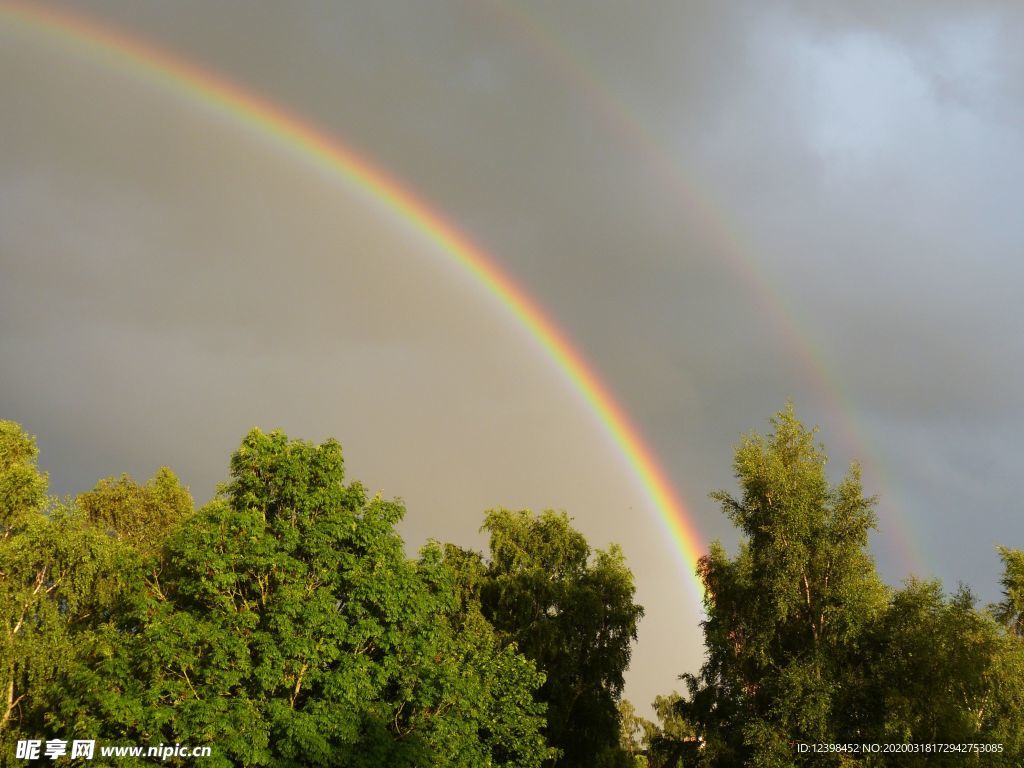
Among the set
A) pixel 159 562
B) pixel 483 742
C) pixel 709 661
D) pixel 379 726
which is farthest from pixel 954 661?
pixel 159 562

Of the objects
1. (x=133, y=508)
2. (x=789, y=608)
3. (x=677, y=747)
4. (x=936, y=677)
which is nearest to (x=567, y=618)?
(x=677, y=747)

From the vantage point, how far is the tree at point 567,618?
148 ft

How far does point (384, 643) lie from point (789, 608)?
50.4 feet

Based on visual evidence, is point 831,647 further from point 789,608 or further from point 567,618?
point 567,618

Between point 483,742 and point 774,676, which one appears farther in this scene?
point 774,676

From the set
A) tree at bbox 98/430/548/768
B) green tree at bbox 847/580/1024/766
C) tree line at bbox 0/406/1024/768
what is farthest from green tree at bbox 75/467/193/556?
green tree at bbox 847/580/1024/766

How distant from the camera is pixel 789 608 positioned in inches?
1236

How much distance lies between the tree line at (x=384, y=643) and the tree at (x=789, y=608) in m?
0.08

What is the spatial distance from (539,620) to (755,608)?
16.6 meters

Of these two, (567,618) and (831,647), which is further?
(567,618)

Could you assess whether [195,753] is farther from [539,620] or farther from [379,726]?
[539,620]

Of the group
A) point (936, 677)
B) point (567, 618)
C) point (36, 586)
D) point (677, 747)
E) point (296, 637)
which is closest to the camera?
point (296, 637)

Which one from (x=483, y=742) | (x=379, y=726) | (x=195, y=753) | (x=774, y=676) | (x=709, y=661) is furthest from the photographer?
(x=709, y=661)

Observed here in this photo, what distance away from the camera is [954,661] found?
97.6 feet
